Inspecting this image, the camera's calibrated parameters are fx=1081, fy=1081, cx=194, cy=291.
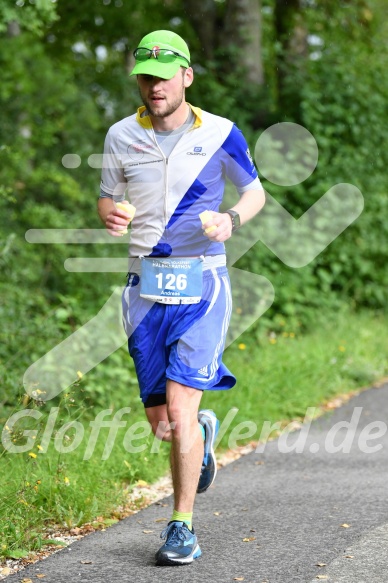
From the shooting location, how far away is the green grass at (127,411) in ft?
17.8

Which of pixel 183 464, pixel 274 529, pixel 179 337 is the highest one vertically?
pixel 179 337

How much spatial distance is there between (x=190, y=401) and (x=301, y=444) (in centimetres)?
264

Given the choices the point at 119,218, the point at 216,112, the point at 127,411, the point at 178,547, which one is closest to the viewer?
the point at 178,547

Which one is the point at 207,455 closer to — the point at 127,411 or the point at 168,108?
the point at 168,108

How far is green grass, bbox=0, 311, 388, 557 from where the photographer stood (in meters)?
5.43

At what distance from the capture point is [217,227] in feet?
15.7

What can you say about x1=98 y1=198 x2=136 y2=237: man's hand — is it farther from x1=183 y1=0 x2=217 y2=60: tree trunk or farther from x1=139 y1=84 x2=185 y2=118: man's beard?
x1=183 y1=0 x2=217 y2=60: tree trunk

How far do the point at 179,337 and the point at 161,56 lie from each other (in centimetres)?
130

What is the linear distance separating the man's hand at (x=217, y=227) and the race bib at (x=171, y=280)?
0.24 m

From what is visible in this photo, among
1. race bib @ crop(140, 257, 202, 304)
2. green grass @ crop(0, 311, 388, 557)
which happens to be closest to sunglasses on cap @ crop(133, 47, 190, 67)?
race bib @ crop(140, 257, 202, 304)

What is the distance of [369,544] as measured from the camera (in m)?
4.95

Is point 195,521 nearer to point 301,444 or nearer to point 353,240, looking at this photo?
point 301,444

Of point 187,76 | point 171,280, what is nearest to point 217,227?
point 171,280

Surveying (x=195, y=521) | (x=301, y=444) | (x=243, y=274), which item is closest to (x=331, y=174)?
(x=243, y=274)
